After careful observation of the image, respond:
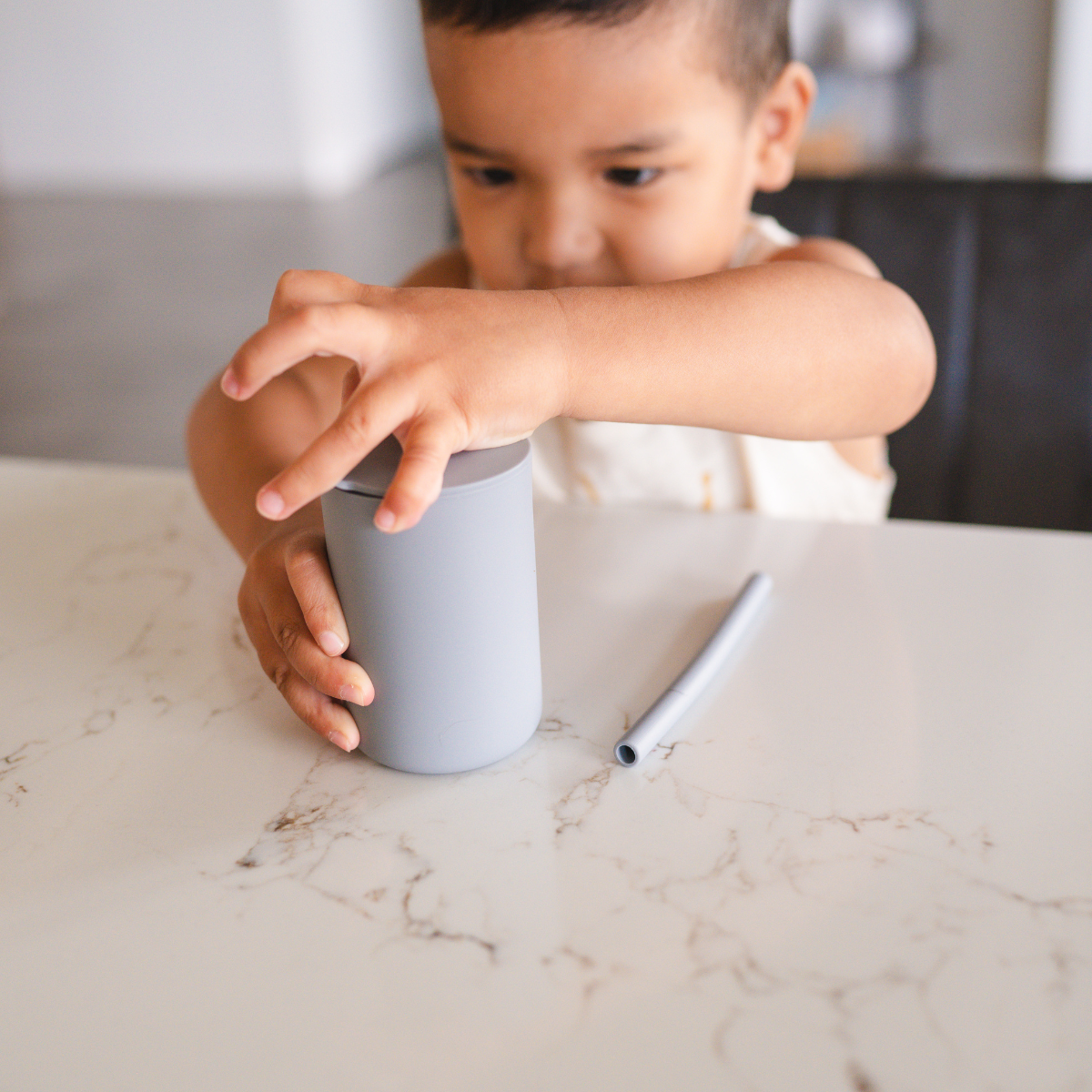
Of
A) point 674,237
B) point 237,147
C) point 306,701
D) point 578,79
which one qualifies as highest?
point 578,79

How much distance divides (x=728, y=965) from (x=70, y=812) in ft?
0.98

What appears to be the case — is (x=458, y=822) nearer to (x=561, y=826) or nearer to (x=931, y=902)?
(x=561, y=826)

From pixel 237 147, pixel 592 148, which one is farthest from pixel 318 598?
pixel 237 147

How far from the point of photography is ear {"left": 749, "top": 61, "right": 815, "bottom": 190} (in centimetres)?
85

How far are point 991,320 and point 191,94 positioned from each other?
4521mm

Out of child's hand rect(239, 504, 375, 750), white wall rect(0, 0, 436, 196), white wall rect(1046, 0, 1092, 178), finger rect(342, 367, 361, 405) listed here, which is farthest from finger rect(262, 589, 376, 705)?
white wall rect(0, 0, 436, 196)

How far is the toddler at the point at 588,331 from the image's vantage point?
1.50ft

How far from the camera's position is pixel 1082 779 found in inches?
18.7

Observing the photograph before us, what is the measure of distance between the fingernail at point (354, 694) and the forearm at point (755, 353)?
17 centimetres

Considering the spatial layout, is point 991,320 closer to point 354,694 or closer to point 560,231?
point 560,231

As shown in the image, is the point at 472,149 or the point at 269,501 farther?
the point at 472,149

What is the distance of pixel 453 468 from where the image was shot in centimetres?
45

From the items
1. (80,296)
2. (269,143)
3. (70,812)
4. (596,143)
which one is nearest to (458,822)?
(70,812)

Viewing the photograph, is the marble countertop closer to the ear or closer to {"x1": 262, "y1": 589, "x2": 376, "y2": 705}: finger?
{"x1": 262, "y1": 589, "x2": 376, "y2": 705}: finger
